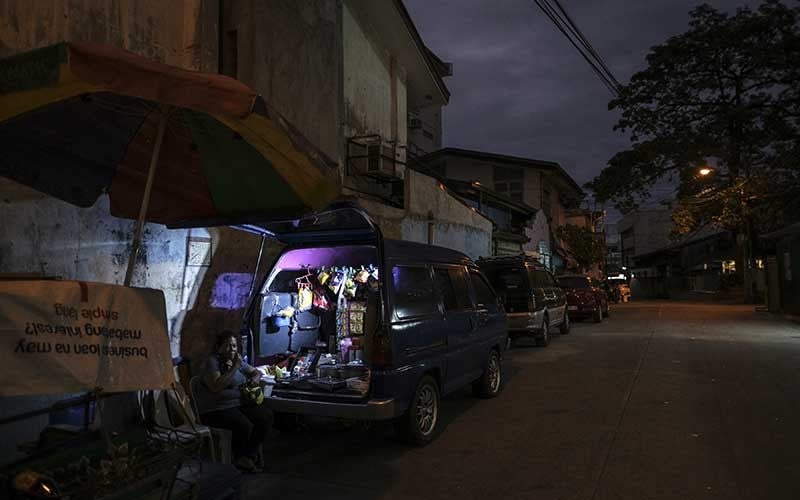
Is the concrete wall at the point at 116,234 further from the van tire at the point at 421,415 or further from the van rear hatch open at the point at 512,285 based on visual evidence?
the van rear hatch open at the point at 512,285

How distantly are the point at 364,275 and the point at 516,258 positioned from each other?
7132 mm

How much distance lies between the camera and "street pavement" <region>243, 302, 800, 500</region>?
4648 millimetres

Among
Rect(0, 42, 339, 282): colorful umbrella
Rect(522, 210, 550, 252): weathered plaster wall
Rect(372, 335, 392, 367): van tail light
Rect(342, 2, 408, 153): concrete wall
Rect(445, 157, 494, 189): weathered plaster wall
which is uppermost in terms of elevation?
Rect(445, 157, 494, 189): weathered plaster wall

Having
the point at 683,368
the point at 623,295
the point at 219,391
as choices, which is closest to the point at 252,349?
the point at 219,391

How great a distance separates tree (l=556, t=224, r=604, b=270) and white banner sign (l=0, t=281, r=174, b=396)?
→ 3715 cm

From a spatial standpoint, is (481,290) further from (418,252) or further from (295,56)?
(295,56)

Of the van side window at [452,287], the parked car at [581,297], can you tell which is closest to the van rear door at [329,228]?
the van side window at [452,287]

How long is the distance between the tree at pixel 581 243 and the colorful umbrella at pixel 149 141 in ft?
117

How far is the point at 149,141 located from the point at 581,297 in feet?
55.3

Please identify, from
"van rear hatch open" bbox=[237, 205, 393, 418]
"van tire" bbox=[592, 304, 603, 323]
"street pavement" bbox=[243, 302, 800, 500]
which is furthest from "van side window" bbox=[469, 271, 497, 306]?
"van tire" bbox=[592, 304, 603, 323]

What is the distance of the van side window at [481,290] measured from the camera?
782cm

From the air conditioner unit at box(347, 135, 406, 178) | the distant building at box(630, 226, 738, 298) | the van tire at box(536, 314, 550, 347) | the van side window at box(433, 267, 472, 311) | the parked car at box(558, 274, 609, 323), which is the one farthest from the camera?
the distant building at box(630, 226, 738, 298)

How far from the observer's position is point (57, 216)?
4852 mm

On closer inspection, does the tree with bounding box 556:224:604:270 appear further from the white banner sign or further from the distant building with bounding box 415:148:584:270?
the white banner sign
